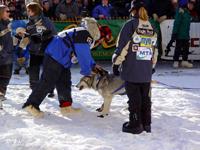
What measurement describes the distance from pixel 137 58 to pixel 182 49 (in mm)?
6306

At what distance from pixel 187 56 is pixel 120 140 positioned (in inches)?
266

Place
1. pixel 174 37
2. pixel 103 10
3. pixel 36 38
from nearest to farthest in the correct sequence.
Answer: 1. pixel 36 38
2. pixel 174 37
3. pixel 103 10

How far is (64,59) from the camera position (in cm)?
696

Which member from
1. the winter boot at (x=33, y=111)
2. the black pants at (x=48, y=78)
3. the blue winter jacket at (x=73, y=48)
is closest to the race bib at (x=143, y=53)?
the blue winter jacket at (x=73, y=48)

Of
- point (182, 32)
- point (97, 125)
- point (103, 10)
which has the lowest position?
point (97, 125)

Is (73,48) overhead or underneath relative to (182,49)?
overhead

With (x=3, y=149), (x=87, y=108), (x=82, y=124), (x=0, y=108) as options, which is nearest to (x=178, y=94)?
(x=87, y=108)

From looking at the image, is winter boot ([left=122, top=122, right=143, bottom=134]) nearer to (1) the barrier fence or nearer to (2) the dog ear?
(2) the dog ear

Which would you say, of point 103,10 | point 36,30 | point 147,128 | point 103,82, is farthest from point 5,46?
point 103,10

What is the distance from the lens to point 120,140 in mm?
6090

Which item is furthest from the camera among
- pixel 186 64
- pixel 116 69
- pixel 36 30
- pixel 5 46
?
pixel 186 64

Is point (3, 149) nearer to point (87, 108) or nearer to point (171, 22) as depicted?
point (87, 108)

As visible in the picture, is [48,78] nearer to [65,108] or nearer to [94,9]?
[65,108]

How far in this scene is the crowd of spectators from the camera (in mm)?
12570
